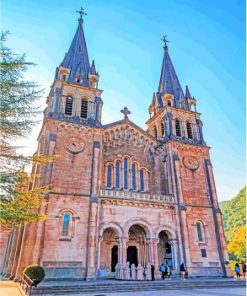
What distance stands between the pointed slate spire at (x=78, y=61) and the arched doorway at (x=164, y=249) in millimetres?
18868

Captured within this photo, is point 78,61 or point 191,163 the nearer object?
point 191,163

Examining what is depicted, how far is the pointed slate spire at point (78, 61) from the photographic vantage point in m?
29.6

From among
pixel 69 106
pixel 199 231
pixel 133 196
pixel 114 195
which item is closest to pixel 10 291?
pixel 114 195

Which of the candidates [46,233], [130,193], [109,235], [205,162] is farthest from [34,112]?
[205,162]

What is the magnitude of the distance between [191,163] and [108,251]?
12993 mm

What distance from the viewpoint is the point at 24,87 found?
1194 centimetres

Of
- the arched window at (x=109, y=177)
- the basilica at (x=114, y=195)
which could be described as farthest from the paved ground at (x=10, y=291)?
the arched window at (x=109, y=177)

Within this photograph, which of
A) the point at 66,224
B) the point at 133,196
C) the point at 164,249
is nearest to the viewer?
the point at 66,224

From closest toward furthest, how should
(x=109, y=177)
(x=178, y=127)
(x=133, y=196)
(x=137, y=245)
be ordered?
(x=133, y=196)
(x=137, y=245)
(x=109, y=177)
(x=178, y=127)

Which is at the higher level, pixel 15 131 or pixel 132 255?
pixel 15 131

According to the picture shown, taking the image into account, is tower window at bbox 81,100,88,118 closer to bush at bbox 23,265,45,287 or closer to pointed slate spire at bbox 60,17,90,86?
pointed slate spire at bbox 60,17,90,86

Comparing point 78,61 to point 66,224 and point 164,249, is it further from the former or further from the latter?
point 164,249

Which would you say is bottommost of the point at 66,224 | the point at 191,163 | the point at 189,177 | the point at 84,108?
the point at 66,224

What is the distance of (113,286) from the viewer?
15.9 metres
